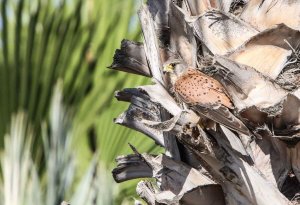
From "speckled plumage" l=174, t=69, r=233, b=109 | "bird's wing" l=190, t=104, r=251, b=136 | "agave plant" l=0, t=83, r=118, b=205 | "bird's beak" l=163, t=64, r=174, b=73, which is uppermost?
"bird's beak" l=163, t=64, r=174, b=73

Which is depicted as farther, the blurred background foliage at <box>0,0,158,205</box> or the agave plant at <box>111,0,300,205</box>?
the blurred background foliage at <box>0,0,158,205</box>

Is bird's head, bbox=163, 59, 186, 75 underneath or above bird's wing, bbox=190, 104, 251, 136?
above

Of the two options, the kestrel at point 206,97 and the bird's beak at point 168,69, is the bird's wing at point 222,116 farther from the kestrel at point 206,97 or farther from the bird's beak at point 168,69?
the bird's beak at point 168,69

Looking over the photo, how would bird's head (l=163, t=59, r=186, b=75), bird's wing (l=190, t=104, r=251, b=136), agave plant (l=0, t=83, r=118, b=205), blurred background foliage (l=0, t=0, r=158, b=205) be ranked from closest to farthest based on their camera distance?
bird's wing (l=190, t=104, r=251, b=136)
bird's head (l=163, t=59, r=186, b=75)
agave plant (l=0, t=83, r=118, b=205)
blurred background foliage (l=0, t=0, r=158, b=205)

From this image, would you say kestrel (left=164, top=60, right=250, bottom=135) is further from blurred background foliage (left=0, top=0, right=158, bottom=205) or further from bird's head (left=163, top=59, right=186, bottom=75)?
blurred background foliage (left=0, top=0, right=158, bottom=205)

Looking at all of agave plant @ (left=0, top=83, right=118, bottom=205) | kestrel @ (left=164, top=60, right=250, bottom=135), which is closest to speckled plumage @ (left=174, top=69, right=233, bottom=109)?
kestrel @ (left=164, top=60, right=250, bottom=135)

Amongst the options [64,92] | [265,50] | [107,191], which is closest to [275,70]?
[265,50]

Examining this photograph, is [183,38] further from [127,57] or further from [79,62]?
[79,62]
